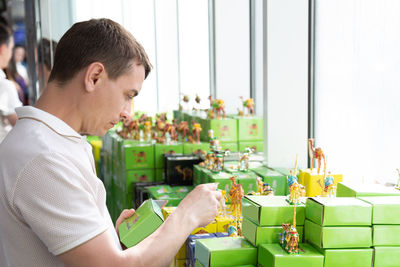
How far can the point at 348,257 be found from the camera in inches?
62.7

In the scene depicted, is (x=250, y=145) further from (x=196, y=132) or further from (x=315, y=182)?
(x=315, y=182)

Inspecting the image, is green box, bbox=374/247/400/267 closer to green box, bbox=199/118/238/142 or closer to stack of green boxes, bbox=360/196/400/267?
stack of green boxes, bbox=360/196/400/267

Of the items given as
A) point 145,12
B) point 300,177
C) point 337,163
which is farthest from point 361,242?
point 145,12

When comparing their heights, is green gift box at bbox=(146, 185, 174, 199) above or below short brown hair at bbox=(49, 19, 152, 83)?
below

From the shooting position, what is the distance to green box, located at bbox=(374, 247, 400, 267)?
160cm

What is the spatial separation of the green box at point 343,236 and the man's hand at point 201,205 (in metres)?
0.44

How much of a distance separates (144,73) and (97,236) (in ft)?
1.41

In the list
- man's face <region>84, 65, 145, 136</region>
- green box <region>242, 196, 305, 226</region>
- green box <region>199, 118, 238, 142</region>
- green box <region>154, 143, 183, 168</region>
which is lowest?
green box <region>242, 196, 305, 226</region>

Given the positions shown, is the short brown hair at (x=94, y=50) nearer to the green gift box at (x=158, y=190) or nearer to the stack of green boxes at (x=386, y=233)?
the stack of green boxes at (x=386, y=233)

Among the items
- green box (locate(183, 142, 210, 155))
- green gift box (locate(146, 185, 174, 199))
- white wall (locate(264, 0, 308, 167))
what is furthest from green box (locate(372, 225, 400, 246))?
green box (locate(183, 142, 210, 155))

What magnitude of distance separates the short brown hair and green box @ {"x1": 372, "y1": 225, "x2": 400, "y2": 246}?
966 millimetres

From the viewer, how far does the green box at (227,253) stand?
1.69 m

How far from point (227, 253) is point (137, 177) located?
2026mm

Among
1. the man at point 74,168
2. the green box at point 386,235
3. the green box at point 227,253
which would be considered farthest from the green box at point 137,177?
the man at point 74,168
